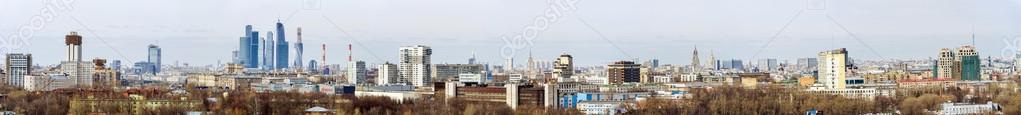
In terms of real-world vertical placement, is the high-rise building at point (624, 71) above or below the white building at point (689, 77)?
above

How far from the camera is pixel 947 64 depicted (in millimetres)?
22594

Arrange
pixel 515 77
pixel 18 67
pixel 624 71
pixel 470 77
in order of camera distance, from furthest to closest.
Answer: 1. pixel 624 71
2. pixel 470 77
3. pixel 18 67
4. pixel 515 77

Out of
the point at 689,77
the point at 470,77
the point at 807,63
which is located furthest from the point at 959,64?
the point at 470,77

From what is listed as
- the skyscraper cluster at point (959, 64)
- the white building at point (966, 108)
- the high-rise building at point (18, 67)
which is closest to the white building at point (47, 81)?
the high-rise building at point (18, 67)

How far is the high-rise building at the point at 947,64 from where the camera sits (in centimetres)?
2194

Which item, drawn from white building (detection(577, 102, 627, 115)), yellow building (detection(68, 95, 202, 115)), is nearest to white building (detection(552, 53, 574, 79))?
white building (detection(577, 102, 627, 115))

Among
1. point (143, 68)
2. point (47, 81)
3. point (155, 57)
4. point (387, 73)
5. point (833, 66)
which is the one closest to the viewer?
point (833, 66)

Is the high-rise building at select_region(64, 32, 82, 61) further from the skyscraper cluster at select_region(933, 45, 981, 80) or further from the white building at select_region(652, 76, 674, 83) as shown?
the skyscraper cluster at select_region(933, 45, 981, 80)

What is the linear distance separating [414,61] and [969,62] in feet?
19.2

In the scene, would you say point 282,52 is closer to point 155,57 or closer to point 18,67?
point 155,57

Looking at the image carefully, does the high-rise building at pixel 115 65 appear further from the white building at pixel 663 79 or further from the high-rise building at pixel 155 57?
the white building at pixel 663 79

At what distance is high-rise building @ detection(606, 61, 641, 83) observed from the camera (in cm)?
2219

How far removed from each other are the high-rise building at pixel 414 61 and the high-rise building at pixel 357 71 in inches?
17.4

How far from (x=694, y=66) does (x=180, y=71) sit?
566 centimetres
